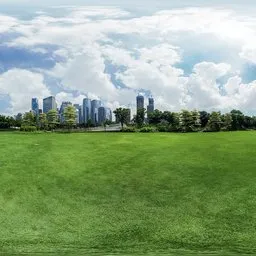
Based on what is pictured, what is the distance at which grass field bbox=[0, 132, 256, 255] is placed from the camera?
74.1 feet

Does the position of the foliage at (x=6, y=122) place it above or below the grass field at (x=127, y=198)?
above

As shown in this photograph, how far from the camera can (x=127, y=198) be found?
2731cm

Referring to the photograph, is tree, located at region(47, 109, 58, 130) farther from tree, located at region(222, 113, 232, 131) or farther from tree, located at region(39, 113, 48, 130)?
tree, located at region(222, 113, 232, 131)

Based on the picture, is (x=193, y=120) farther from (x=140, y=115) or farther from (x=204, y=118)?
(x=140, y=115)

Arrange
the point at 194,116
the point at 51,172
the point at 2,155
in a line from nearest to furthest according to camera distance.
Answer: the point at 51,172
the point at 2,155
the point at 194,116

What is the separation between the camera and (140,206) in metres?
26.3

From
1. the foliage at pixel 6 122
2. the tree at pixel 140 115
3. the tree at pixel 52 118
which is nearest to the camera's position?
the tree at pixel 52 118

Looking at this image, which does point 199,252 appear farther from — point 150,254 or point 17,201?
point 17,201

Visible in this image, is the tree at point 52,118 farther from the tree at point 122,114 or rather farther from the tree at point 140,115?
the tree at point 140,115

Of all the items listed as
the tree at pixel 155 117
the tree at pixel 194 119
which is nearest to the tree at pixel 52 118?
the tree at pixel 155 117

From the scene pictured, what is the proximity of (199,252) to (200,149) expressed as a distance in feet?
55.4

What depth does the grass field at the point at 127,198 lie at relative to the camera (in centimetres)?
2258

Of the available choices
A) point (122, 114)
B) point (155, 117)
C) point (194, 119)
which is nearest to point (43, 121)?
point (122, 114)

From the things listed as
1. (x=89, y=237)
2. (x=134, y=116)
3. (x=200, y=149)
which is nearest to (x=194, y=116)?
(x=134, y=116)
